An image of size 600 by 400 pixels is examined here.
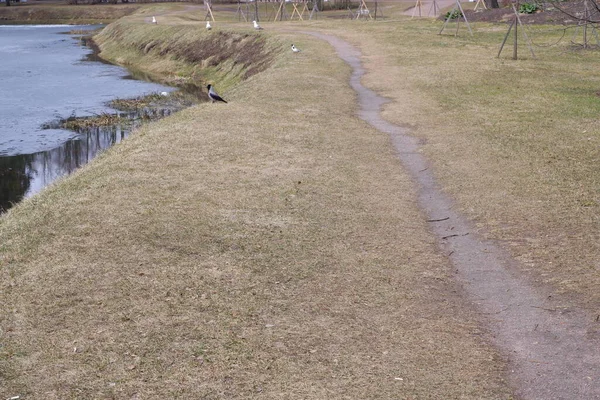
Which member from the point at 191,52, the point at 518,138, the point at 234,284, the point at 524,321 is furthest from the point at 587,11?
the point at 191,52

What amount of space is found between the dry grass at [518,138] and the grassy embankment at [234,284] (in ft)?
4.02

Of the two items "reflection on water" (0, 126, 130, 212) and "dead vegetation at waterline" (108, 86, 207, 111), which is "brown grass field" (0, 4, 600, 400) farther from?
"dead vegetation at waterline" (108, 86, 207, 111)

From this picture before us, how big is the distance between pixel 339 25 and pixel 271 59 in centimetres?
1525

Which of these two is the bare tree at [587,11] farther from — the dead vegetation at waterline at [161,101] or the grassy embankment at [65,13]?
the grassy embankment at [65,13]

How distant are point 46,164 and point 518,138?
12245 mm

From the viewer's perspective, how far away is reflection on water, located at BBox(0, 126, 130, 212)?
60.1 ft

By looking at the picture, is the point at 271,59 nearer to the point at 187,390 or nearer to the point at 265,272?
the point at 265,272

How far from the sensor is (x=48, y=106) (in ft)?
97.7

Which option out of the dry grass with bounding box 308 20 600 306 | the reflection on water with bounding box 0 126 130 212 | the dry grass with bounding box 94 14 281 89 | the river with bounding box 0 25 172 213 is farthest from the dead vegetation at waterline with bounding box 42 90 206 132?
the dry grass with bounding box 308 20 600 306

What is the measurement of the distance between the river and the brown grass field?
4145mm

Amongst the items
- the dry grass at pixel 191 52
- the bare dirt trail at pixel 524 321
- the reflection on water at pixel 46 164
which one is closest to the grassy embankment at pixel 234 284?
the bare dirt trail at pixel 524 321

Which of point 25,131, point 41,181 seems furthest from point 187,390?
point 25,131

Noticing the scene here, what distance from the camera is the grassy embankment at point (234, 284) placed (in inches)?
Answer: 275

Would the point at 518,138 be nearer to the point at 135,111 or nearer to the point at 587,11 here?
the point at 587,11
